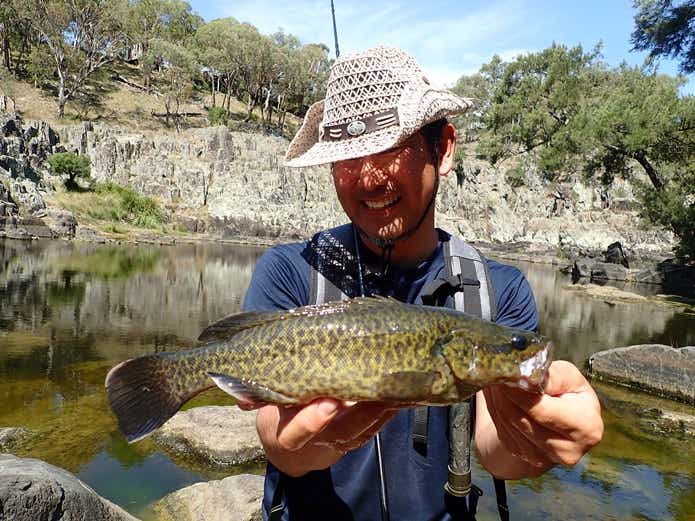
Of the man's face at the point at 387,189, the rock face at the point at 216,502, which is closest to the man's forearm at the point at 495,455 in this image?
the man's face at the point at 387,189

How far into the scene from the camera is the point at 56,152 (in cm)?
5588

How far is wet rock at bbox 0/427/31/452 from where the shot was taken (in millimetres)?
8221

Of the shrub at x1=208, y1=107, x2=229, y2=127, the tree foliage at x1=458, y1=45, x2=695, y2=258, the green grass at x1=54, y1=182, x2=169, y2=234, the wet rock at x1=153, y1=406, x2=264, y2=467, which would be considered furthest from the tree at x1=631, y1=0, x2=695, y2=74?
the shrub at x1=208, y1=107, x2=229, y2=127

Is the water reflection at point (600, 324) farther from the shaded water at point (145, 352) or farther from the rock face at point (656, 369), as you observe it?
the rock face at point (656, 369)

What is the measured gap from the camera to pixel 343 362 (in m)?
2.57

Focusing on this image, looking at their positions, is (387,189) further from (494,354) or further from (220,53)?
(220,53)

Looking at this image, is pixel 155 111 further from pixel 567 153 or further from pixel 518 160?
pixel 567 153

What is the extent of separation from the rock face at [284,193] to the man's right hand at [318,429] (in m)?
59.9

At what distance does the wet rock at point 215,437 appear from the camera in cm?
855

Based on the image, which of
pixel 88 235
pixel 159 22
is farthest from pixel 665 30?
pixel 159 22

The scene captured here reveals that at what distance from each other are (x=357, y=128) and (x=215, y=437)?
7.06m

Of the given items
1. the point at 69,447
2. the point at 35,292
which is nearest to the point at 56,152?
the point at 35,292

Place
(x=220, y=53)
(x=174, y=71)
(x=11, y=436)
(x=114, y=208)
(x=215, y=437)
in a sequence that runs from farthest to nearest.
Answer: (x=220, y=53) → (x=174, y=71) → (x=114, y=208) → (x=215, y=437) → (x=11, y=436)

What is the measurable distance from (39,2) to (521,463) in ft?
260
